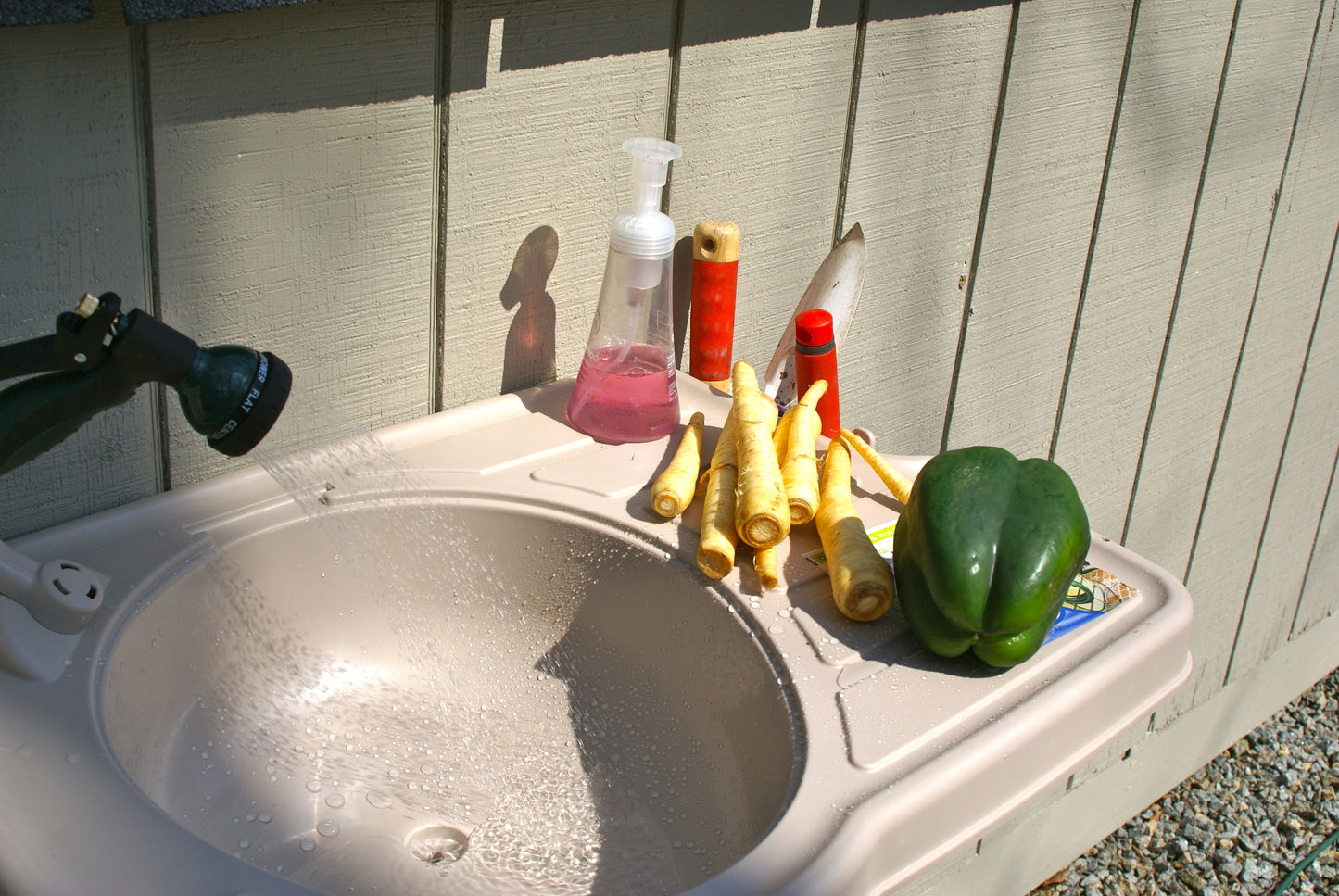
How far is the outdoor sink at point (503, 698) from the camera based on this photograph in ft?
2.56

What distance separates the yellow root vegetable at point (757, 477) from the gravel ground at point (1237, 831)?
1.79 meters

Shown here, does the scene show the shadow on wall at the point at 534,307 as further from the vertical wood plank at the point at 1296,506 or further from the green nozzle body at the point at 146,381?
the vertical wood plank at the point at 1296,506

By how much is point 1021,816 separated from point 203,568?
69.9 inches

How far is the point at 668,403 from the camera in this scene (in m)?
1.20

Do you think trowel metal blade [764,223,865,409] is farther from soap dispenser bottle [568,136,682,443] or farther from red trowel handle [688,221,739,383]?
soap dispenser bottle [568,136,682,443]

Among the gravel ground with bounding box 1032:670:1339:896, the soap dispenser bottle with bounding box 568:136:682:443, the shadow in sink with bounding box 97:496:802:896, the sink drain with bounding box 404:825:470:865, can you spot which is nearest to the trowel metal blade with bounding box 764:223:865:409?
the soap dispenser bottle with bounding box 568:136:682:443

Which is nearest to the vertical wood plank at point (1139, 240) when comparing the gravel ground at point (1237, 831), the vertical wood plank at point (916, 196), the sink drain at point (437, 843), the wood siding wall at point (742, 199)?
the wood siding wall at point (742, 199)

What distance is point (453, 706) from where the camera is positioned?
3.56 feet

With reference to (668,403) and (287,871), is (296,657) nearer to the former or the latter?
(287,871)

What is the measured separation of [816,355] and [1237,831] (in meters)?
2.03

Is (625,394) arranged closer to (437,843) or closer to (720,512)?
(720,512)

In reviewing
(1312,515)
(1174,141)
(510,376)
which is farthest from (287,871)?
(1312,515)

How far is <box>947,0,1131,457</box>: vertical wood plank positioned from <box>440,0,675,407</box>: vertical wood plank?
22.9 inches

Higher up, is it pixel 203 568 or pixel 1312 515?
pixel 203 568
